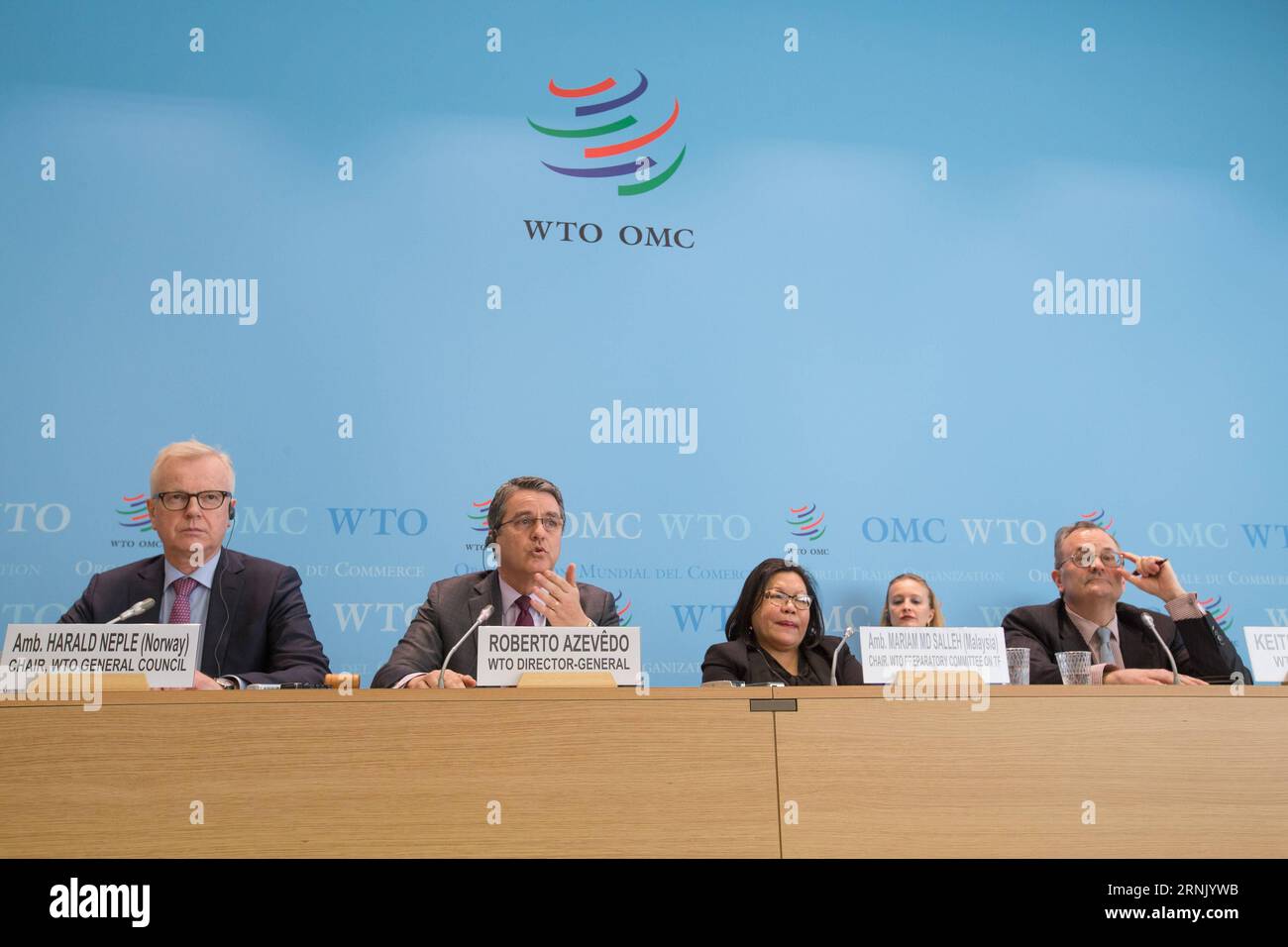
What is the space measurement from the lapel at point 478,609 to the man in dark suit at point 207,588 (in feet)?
1.15

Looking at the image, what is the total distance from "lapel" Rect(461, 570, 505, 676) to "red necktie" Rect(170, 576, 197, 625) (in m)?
0.66

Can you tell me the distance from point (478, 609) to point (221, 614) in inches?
25.2

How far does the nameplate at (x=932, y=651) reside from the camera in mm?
2010

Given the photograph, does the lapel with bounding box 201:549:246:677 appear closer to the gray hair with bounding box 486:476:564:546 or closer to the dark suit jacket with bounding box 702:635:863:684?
the gray hair with bounding box 486:476:564:546

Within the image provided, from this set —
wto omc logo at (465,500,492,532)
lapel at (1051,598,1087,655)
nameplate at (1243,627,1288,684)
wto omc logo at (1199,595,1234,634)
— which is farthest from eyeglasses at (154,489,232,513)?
wto omc logo at (1199,595,1234,634)

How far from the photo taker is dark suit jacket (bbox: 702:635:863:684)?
104 inches

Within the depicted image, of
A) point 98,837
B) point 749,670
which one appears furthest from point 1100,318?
point 98,837

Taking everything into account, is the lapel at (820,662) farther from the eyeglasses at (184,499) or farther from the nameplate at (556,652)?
the eyeglasses at (184,499)

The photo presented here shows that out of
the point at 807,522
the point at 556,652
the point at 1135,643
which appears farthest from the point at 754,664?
the point at 1135,643

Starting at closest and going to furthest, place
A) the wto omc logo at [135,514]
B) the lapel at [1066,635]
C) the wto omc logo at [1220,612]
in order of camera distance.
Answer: the lapel at [1066,635]
the wto omc logo at [135,514]
the wto omc logo at [1220,612]

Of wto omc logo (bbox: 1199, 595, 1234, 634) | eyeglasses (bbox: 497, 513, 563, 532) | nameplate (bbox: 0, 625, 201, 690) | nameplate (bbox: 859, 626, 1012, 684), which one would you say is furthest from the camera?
wto omc logo (bbox: 1199, 595, 1234, 634)

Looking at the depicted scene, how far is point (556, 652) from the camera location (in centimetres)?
197

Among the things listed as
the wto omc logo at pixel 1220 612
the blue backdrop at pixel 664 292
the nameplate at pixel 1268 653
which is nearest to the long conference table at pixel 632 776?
the nameplate at pixel 1268 653

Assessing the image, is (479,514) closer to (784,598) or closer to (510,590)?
(510,590)
